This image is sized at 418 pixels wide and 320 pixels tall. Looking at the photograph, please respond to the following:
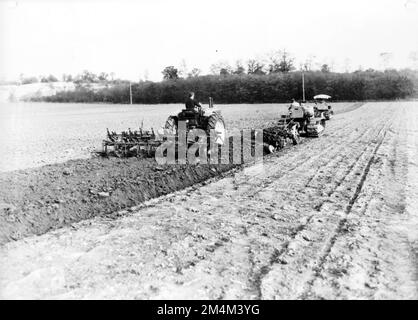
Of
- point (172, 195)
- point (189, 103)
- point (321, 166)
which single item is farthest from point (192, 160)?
point (321, 166)

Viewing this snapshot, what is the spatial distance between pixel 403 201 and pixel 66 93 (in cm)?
7444

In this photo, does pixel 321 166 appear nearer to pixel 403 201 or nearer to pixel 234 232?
pixel 403 201

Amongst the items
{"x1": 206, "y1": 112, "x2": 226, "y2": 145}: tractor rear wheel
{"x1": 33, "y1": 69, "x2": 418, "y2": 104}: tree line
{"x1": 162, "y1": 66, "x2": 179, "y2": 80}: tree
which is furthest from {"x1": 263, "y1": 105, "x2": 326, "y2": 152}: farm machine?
{"x1": 162, "y1": 66, "x2": 179, "y2": 80}: tree

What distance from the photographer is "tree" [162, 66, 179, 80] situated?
73.0 meters

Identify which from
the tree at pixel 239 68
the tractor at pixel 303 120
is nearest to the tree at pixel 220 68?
the tree at pixel 239 68

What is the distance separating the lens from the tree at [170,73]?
7300 centimetres

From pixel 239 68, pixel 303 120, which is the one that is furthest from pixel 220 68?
pixel 303 120

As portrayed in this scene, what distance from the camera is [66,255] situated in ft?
16.7

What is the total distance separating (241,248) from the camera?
5.30 metres

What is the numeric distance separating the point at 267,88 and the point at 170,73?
2132cm

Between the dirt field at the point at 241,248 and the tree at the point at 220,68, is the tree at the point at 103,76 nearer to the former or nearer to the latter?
the tree at the point at 220,68

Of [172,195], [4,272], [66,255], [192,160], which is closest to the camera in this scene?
[4,272]

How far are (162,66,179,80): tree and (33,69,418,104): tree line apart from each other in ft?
0.58

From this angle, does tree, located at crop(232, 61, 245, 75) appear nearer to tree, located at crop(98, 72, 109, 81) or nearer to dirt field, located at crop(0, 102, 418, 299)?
tree, located at crop(98, 72, 109, 81)
